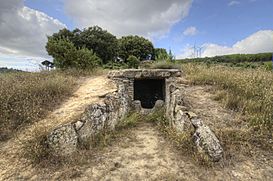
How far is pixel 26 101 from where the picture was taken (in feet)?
16.9

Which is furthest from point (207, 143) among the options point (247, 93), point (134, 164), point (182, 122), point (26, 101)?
point (26, 101)

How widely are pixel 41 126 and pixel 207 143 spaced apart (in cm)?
304

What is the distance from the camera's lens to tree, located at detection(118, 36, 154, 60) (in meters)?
18.6

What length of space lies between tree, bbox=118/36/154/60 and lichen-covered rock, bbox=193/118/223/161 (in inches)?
588

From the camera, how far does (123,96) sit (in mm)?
6086

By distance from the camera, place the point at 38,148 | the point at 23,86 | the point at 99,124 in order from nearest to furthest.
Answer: the point at 38,148, the point at 99,124, the point at 23,86

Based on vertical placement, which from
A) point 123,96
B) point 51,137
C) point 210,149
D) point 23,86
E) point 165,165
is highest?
point 23,86

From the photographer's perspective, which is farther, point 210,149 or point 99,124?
point 99,124

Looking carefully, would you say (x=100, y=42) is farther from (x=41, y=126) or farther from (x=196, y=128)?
(x=196, y=128)

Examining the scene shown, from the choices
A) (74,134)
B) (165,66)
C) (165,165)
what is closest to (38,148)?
(74,134)

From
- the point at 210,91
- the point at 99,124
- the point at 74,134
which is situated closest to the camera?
the point at 74,134

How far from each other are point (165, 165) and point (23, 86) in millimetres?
4236

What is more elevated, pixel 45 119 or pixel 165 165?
pixel 45 119

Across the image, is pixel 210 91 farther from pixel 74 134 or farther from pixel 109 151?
pixel 74 134
